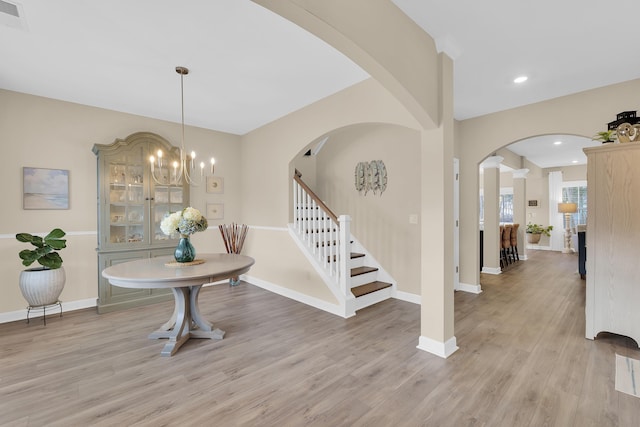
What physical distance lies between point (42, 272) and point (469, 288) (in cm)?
577

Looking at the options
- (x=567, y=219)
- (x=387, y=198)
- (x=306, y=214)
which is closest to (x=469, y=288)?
(x=387, y=198)

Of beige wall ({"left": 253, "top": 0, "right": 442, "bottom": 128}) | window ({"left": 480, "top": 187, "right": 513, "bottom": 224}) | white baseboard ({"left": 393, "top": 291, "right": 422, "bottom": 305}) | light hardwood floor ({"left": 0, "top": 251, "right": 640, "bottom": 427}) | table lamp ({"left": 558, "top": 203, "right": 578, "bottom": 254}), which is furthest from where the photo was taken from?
window ({"left": 480, "top": 187, "right": 513, "bottom": 224})

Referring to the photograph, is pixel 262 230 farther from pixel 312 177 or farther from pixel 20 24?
pixel 20 24

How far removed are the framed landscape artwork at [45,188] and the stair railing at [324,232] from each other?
120 inches

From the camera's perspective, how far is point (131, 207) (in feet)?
13.3

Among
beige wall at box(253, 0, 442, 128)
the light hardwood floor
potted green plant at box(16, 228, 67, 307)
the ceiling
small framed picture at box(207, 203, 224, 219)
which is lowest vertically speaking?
the light hardwood floor

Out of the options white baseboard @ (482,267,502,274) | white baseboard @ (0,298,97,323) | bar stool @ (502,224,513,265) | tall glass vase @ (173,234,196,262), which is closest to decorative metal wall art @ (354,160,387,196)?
tall glass vase @ (173,234,196,262)

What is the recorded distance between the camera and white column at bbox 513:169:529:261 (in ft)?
25.4

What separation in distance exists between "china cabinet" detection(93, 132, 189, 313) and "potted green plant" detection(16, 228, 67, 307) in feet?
1.41

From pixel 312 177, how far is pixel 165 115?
8.68 feet

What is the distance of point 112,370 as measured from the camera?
2.36 metres

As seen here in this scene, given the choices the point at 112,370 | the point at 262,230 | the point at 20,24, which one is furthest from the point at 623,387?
the point at 20,24

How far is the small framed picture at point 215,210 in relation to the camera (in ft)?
16.7

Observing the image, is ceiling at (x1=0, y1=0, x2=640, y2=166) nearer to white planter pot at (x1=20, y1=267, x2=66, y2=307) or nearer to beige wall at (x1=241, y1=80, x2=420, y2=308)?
beige wall at (x1=241, y1=80, x2=420, y2=308)
